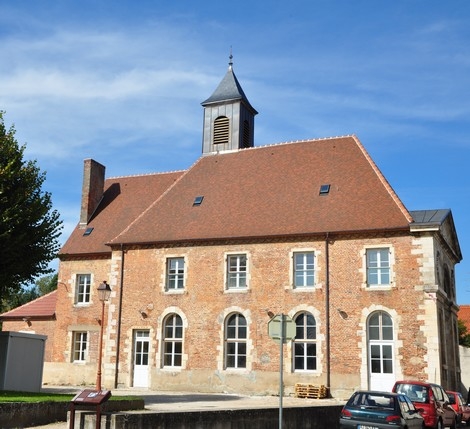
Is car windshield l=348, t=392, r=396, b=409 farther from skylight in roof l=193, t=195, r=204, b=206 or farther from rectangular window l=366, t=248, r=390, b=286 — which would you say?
skylight in roof l=193, t=195, r=204, b=206

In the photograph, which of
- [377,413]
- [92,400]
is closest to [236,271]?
[377,413]

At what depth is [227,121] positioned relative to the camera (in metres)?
32.8

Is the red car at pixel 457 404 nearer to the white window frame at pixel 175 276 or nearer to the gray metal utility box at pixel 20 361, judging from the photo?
the white window frame at pixel 175 276

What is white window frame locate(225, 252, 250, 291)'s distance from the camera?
26.4 m

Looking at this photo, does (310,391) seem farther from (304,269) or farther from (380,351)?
(304,269)

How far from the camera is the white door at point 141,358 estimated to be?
27.4 meters

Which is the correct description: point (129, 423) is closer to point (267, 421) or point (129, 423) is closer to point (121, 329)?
point (267, 421)

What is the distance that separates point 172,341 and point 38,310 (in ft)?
30.0

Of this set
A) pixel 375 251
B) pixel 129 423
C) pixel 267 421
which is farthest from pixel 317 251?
pixel 129 423

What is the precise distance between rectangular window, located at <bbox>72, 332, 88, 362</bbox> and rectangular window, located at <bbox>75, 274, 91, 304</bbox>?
5.34 ft

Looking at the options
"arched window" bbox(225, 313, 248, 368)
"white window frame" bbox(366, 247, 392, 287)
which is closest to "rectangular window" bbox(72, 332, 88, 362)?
"arched window" bbox(225, 313, 248, 368)

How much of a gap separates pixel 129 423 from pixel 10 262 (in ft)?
36.5

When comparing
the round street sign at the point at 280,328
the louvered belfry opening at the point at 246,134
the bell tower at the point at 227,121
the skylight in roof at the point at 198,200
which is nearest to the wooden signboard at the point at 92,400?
the round street sign at the point at 280,328

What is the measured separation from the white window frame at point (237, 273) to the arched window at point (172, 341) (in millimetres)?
2914
